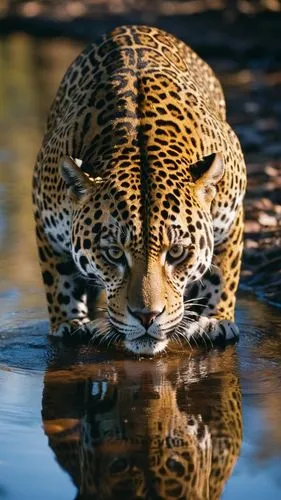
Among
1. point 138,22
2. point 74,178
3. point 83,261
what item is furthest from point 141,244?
point 138,22

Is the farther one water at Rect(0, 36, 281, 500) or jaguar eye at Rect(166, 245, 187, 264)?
jaguar eye at Rect(166, 245, 187, 264)

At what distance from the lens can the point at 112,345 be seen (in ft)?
31.2

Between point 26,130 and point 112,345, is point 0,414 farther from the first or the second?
point 26,130

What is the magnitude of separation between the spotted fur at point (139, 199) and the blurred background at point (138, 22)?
1.08 m

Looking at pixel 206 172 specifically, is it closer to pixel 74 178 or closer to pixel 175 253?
pixel 175 253

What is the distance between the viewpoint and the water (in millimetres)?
6914

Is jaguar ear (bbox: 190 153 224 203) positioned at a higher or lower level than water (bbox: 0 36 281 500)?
higher

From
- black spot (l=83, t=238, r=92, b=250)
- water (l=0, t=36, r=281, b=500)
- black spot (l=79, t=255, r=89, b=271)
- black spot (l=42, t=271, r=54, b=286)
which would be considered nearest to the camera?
water (l=0, t=36, r=281, b=500)

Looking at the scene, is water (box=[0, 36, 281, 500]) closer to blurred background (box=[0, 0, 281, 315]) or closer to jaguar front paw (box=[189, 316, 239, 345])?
jaguar front paw (box=[189, 316, 239, 345])

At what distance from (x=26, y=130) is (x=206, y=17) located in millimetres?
10264

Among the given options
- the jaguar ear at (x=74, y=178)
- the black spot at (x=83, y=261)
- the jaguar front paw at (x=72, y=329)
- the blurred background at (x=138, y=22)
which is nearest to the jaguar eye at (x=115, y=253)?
the black spot at (x=83, y=261)

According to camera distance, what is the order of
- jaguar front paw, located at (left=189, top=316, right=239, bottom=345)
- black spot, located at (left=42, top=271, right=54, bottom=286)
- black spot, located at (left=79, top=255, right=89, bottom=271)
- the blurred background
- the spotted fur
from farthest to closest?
the blurred background → black spot, located at (left=42, top=271, right=54, bottom=286) → jaguar front paw, located at (left=189, top=316, right=239, bottom=345) → black spot, located at (left=79, top=255, right=89, bottom=271) → the spotted fur

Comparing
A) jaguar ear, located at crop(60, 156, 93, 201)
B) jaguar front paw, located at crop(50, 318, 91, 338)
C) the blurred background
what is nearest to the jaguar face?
jaguar ear, located at crop(60, 156, 93, 201)

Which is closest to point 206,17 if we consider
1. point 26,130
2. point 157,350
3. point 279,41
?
point 279,41
